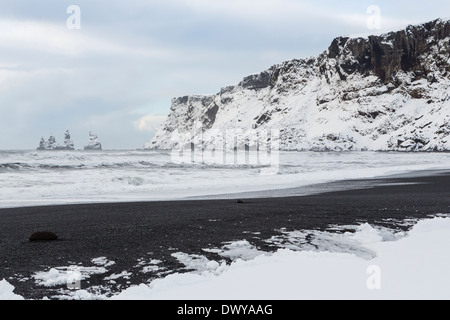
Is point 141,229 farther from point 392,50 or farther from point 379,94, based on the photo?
point 392,50

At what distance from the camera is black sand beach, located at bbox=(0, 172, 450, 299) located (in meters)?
4.95

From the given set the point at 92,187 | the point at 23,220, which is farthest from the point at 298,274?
the point at 92,187

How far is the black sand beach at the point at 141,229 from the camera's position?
495 cm

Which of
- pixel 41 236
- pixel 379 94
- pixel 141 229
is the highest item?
pixel 379 94

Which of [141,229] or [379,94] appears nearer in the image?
[141,229]

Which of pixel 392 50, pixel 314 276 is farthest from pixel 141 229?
pixel 392 50

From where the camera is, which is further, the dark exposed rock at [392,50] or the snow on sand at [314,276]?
the dark exposed rock at [392,50]

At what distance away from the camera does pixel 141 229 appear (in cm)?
729

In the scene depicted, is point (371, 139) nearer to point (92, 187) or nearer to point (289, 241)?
point (92, 187)

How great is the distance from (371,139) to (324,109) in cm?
3080

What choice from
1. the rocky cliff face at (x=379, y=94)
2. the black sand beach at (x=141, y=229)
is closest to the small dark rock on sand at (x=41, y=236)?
the black sand beach at (x=141, y=229)

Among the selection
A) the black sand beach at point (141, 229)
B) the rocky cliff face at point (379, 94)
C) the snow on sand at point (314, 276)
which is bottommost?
the black sand beach at point (141, 229)

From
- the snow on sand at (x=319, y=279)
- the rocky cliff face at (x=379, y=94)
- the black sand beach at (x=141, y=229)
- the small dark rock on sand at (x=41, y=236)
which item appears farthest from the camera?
the rocky cliff face at (x=379, y=94)

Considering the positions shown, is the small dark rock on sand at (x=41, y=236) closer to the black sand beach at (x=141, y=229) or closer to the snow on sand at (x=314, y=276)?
the black sand beach at (x=141, y=229)
